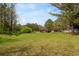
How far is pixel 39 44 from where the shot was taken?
65.4 inches

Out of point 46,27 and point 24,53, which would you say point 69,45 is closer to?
point 46,27

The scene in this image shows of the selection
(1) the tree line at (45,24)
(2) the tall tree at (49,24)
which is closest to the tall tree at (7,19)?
(1) the tree line at (45,24)

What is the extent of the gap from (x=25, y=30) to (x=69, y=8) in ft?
1.21

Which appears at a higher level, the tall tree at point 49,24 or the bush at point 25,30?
the tall tree at point 49,24

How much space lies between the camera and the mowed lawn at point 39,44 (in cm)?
164

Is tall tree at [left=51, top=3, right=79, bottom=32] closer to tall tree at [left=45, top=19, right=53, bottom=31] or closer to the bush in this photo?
tall tree at [left=45, top=19, right=53, bottom=31]

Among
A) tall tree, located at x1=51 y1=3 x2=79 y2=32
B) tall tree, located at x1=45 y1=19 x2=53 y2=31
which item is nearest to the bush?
tall tree, located at x1=45 y1=19 x2=53 y2=31

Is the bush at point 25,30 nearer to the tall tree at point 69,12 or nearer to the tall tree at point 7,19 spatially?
the tall tree at point 7,19

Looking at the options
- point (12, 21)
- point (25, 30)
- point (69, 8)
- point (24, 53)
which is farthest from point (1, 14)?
point (69, 8)

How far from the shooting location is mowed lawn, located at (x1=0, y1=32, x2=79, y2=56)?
1.64m

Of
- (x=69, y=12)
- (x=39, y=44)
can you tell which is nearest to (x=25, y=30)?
(x=39, y=44)

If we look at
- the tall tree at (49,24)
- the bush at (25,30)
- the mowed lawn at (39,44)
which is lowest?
the mowed lawn at (39,44)

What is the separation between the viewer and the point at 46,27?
65.8 inches

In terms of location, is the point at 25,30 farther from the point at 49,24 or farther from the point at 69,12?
the point at 69,12
